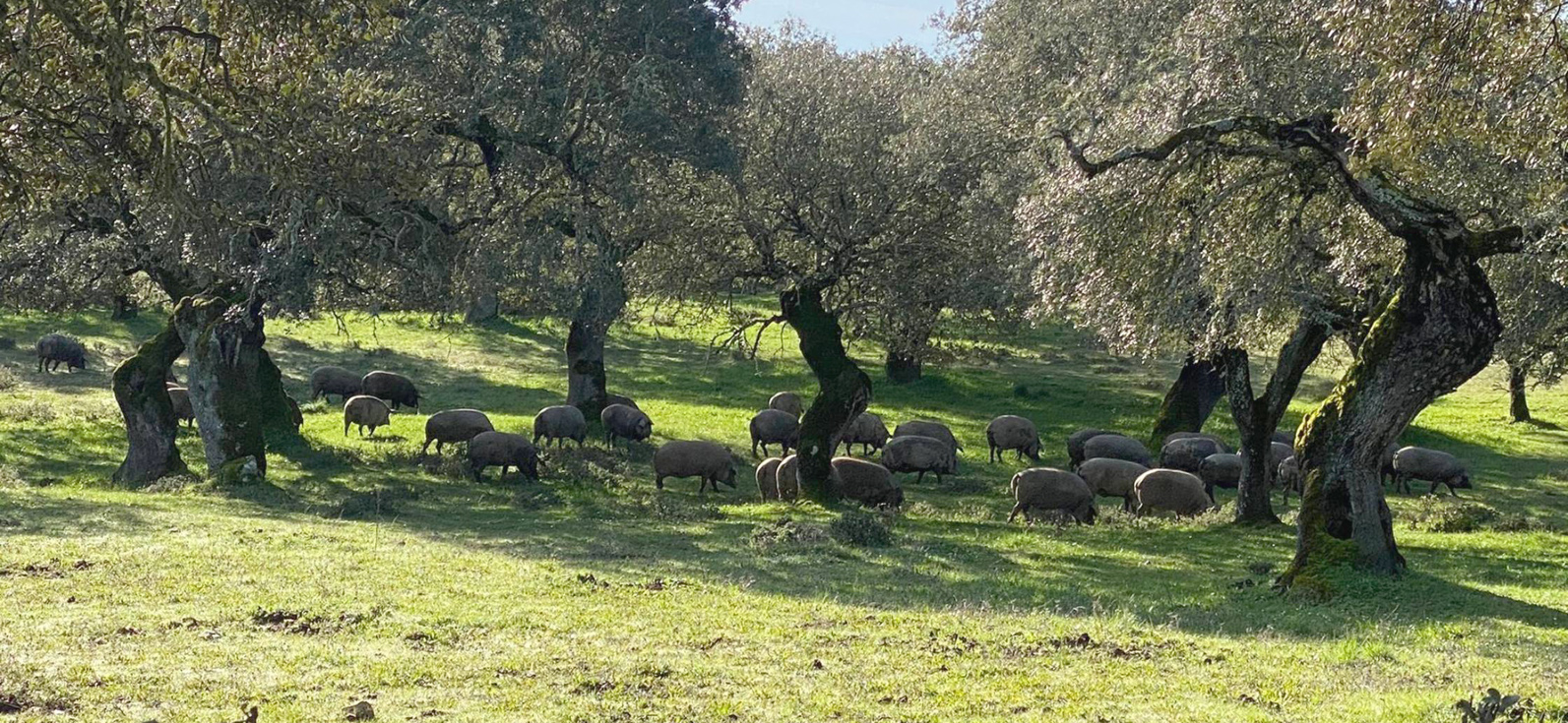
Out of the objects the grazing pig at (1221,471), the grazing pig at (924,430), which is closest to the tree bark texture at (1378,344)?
the grazing pig at (1221,471)

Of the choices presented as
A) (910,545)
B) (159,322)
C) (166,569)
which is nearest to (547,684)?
(166,569)

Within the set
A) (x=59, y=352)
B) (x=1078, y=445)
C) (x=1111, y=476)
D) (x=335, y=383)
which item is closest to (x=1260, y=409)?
(x=1111, y=476)

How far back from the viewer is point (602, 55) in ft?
102

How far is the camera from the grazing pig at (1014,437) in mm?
37000

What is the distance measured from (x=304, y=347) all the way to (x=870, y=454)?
25.8 meters

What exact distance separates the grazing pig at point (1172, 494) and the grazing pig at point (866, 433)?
32.4 ft

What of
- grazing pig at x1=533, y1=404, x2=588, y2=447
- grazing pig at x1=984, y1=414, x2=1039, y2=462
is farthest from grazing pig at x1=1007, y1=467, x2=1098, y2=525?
grazing pig at x1=533, y1=404, x2=588, y2=447

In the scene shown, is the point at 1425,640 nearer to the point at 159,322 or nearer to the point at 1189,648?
the point at 1189,648

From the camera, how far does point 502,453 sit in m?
30.3

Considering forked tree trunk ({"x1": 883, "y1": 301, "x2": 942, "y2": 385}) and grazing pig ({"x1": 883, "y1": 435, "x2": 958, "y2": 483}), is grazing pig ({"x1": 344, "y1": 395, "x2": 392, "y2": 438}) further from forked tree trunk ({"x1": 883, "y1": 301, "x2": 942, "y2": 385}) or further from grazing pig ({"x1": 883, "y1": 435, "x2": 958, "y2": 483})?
forked tree trunk ({"x1": 883, "y1": 301, "x2": 942, "y2": 385})

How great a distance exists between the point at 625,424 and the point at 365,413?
715cm

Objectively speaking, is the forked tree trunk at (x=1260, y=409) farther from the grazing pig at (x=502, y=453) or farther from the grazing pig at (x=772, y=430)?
the grazing pig at (x=502, y=453)

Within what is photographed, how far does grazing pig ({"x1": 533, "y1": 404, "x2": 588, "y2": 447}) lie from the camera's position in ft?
115

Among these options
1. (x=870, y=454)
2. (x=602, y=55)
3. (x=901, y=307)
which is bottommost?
(x=870, y=454)
